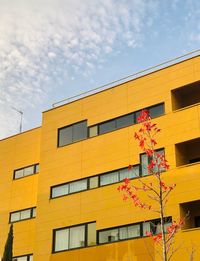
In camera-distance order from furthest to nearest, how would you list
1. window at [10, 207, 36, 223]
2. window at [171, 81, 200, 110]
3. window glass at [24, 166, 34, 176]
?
window glass at [24, 166, 34, 176]
window at [10, 207, 36, 223]
window at [171, 81, 200, 110]

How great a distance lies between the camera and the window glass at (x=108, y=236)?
1184 inches

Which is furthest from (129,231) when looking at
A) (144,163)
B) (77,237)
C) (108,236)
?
(144,163)

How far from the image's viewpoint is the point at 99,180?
32188mm

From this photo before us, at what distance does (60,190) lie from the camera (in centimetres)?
3412

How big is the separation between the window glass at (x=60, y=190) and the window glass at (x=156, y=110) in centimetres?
779

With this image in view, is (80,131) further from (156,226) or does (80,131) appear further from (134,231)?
(156,226)

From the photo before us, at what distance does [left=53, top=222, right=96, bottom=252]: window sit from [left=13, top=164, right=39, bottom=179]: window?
22.4ft

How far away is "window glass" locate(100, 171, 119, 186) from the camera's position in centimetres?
3144

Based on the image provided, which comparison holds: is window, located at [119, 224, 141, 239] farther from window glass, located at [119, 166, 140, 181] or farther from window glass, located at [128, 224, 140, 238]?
window glass, located at [119, 166, 140, 181]

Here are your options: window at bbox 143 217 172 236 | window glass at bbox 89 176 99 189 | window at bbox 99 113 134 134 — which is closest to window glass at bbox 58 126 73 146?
window at bbox 99 113 134 134

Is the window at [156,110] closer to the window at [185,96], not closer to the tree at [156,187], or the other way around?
the window at [185,96]

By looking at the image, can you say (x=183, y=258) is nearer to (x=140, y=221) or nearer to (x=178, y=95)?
(x=140, y=221)

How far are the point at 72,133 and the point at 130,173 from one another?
6.34m

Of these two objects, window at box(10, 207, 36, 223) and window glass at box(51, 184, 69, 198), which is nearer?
window glass at box(51, 184, 69, 198)
